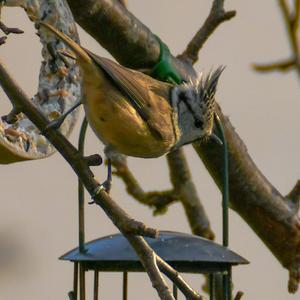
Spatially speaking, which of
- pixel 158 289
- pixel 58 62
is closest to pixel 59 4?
pixel 58 62

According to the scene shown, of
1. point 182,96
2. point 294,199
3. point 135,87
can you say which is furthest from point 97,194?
point 294,199

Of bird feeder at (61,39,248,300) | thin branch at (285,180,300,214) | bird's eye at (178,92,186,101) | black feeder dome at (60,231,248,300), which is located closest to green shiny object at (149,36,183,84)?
bird's eye at (178,92,186,101)

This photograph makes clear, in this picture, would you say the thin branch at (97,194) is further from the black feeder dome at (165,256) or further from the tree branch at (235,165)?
the tree branch at (235,165)

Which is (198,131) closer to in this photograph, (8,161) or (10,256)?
(8,161)

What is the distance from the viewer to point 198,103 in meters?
2.80

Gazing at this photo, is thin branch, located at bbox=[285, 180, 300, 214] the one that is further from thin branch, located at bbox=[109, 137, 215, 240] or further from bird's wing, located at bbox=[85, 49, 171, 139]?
bird's wing, located at bbox=[85, 49, 171, 139]

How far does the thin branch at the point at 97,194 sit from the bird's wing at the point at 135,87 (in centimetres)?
41

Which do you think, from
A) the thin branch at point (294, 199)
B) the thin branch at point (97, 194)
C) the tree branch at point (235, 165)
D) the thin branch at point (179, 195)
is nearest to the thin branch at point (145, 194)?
the thin branch at point (179, 195)

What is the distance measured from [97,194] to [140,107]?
597 millimetres

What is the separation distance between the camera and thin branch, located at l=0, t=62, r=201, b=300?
2.02 meters

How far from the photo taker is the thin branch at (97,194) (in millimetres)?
2020

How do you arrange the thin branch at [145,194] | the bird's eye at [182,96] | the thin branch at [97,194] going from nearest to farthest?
the thin branch at [97,194] < the bird's eye at [182,96] < the thin branch at [145,194]

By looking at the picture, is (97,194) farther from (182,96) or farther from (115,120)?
(182,96)

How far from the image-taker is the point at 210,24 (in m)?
3.37
